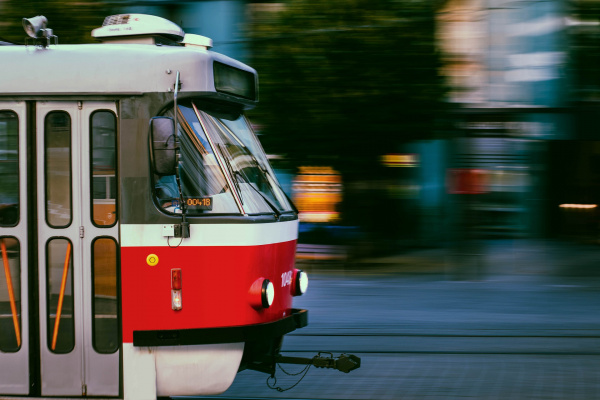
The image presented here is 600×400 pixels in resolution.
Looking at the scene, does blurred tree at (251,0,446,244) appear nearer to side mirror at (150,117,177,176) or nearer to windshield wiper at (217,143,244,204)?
windshield wiper at (217,143,244,204)

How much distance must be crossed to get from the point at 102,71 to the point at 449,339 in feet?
17.9

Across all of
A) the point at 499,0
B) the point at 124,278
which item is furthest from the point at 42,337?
the point at 499,0

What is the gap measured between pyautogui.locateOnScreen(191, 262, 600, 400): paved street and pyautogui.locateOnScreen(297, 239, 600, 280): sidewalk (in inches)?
31.1

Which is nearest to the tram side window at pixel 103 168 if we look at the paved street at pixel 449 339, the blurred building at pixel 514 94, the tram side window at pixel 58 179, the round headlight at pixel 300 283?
the tram side window at pixel 58 179

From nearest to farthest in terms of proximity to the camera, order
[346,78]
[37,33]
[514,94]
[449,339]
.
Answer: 1. [37,33]
2. [449,339]
3. [346,78]
4. [514,94]

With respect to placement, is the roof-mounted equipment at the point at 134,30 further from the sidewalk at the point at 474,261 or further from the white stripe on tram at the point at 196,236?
the sidewalk at the point at 474,261

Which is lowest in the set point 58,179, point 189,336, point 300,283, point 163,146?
point 189,336

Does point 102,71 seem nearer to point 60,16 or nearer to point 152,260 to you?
point 152,260

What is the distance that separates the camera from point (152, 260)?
5.16 metres

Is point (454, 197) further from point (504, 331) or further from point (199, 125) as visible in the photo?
point (199, 125)

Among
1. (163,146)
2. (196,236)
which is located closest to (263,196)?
(196,236)

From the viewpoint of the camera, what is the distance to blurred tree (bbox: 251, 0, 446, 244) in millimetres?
15070

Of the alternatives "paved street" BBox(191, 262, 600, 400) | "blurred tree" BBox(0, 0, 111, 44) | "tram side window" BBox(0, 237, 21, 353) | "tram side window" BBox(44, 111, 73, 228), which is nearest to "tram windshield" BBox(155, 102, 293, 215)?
"tram side window" BBox(44, 111, 73, 228)

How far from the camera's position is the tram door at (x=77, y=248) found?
525 centimetres
